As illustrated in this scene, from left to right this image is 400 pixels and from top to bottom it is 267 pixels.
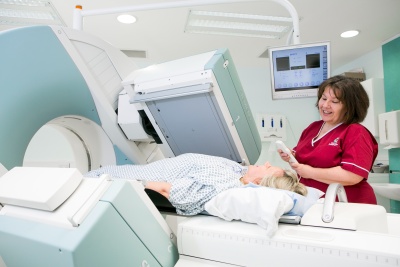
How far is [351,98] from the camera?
141cm

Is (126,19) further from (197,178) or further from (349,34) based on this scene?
(349,34)

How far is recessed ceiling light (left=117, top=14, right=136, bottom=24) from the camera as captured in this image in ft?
9.54

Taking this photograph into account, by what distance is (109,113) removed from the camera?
1.60m

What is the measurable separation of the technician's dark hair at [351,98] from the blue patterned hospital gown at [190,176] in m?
0.63

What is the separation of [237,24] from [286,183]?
260 centimetres

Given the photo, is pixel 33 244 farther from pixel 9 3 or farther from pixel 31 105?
pixel 9 3

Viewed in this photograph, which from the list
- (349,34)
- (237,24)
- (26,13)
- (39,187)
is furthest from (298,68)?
(26,13)

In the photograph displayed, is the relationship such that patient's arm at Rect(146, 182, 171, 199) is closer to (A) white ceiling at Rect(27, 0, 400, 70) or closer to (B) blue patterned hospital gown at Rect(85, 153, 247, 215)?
(B) blue patterned hospital gown at Rect(85, 153, 247, 215)

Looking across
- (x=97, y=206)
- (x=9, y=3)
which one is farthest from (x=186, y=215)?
(x=9, y=3)

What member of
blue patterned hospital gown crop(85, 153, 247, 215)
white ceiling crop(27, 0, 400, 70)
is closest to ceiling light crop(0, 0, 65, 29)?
white ceiling crop(27, 0, 400, 70)

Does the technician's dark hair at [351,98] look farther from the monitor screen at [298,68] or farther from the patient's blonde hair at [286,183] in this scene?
the patient's blonde hair at [286,183]

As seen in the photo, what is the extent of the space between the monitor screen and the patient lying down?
1.93 ft

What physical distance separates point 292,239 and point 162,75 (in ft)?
3.23

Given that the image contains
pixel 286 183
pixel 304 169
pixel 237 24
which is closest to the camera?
pixel 286 183
